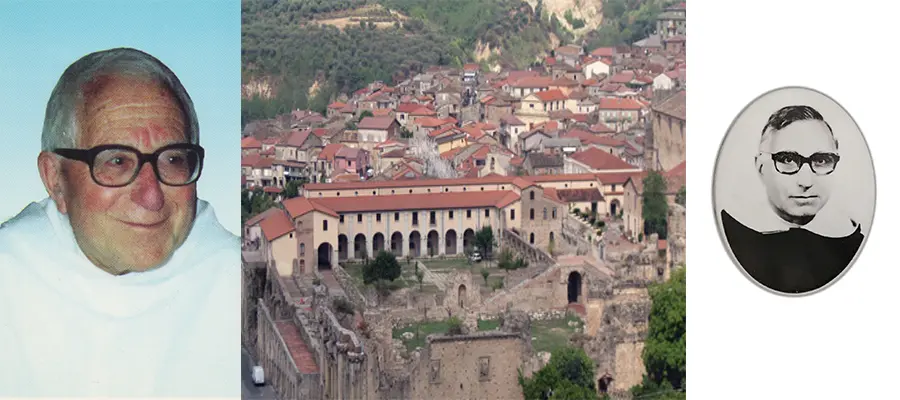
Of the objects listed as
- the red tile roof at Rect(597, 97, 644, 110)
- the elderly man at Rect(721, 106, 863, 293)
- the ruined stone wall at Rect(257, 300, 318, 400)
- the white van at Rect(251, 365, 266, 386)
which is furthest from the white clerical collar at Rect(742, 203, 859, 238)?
the white van at Rect(251, 365, 266, 386)

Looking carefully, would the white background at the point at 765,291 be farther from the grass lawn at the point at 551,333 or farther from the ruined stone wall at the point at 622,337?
the grass lawn at the point at 551,333

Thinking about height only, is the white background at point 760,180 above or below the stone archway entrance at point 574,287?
above

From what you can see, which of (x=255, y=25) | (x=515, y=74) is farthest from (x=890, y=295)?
(x=255, y=25)

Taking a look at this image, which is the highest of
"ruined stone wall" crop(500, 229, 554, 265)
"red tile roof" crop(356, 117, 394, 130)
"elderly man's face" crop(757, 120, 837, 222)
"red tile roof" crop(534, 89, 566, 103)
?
"red tile roof" crop(534, 89, 566, 103)

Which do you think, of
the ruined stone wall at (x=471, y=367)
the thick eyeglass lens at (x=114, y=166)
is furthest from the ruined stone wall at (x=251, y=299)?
the ruined stone wall at (x=471, y=367)

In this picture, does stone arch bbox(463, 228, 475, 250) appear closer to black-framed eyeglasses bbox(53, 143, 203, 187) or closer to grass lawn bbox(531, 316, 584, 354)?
grass lawn bbox(531, 316, 584, 354)

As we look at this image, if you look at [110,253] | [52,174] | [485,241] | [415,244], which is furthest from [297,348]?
[52,174]
